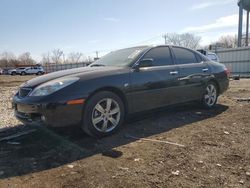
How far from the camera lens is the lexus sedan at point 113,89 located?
4238 millimetres

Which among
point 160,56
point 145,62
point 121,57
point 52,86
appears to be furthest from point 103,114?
point 160,56

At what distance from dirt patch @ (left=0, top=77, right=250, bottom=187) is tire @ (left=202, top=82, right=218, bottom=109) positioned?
3.94ft

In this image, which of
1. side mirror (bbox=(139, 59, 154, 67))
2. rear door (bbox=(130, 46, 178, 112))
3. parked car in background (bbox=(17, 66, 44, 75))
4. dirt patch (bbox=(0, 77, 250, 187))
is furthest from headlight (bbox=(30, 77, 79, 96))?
parked car in background (bbox=(17, 66, 44, 75))

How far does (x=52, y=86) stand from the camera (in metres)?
4.29

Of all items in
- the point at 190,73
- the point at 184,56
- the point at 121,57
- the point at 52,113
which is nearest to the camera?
the point at 52,113

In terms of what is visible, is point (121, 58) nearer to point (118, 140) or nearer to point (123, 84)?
point (123, 84)

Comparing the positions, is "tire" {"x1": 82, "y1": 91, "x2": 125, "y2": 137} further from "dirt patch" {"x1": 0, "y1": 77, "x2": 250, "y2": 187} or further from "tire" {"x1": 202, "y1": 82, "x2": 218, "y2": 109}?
"tire" {"x1": 202, "y1": 82, "x2": 218, "y2": 109}

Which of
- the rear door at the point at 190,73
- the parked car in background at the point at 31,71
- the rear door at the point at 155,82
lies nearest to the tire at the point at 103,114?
the rear door at the point at 155,82

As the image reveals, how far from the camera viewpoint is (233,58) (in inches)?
985

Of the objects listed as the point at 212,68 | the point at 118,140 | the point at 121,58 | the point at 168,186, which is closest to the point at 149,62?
the point at 121,58

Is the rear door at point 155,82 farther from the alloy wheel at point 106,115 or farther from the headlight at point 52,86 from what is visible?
the headlight at point 52,86

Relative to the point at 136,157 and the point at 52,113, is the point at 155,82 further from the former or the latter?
the point at 52,113

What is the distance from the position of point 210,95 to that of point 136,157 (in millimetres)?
3645

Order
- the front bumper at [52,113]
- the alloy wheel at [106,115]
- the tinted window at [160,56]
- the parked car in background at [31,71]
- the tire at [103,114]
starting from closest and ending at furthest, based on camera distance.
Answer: the front bumper at [52,113], the tire at [103,114], the alloy wheel at [106,115], the tinted window at [160,56], the parked car in background at [31,71]
